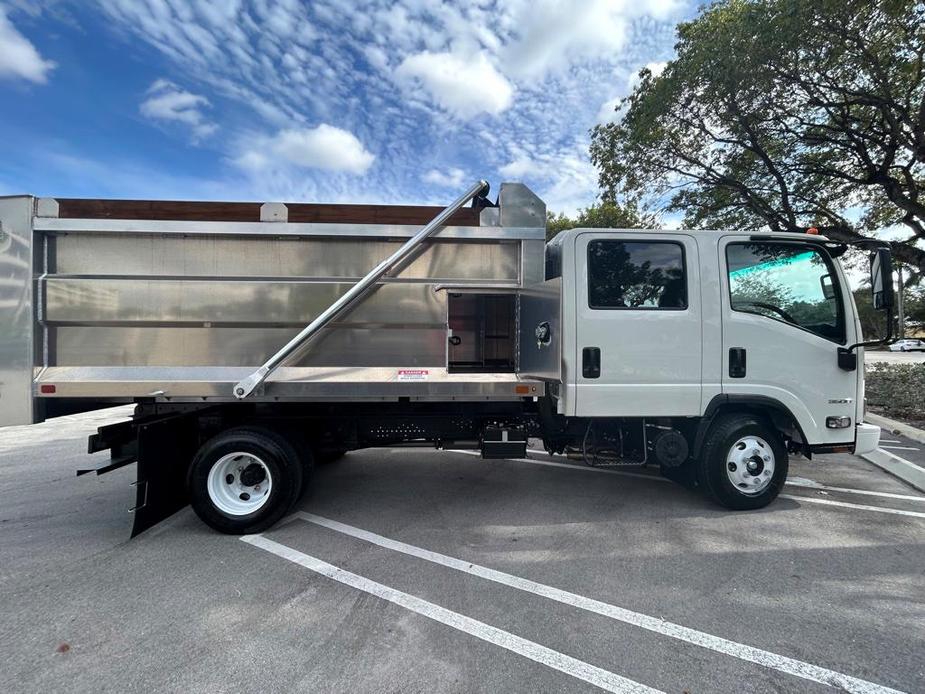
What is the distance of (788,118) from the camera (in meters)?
9.52

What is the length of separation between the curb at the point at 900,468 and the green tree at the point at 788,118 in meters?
4.56

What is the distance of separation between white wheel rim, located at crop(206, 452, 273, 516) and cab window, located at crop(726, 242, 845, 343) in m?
4.38

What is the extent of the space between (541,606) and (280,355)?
2.56 meters

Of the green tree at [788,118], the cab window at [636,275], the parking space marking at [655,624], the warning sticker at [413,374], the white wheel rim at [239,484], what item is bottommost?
the parking space marking at [655,624]

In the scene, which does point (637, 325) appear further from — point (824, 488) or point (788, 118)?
point (788, 118)

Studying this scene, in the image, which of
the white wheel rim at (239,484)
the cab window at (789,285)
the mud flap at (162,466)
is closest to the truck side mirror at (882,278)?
the cab window at (789,285)

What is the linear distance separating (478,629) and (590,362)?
7.20 feet

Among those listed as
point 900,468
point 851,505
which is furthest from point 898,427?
point 851,505

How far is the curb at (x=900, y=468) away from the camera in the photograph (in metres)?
5.16

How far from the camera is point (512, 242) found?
3992 mm

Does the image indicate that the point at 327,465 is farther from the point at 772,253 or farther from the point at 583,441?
the point at 772,253

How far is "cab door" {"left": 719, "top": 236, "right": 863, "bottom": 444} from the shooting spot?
414 cm

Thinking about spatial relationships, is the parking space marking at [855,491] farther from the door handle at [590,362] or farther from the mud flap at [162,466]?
the mud flap at [162,466]

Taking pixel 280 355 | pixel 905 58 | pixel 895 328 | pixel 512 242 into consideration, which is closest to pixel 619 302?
pixel 512 242
